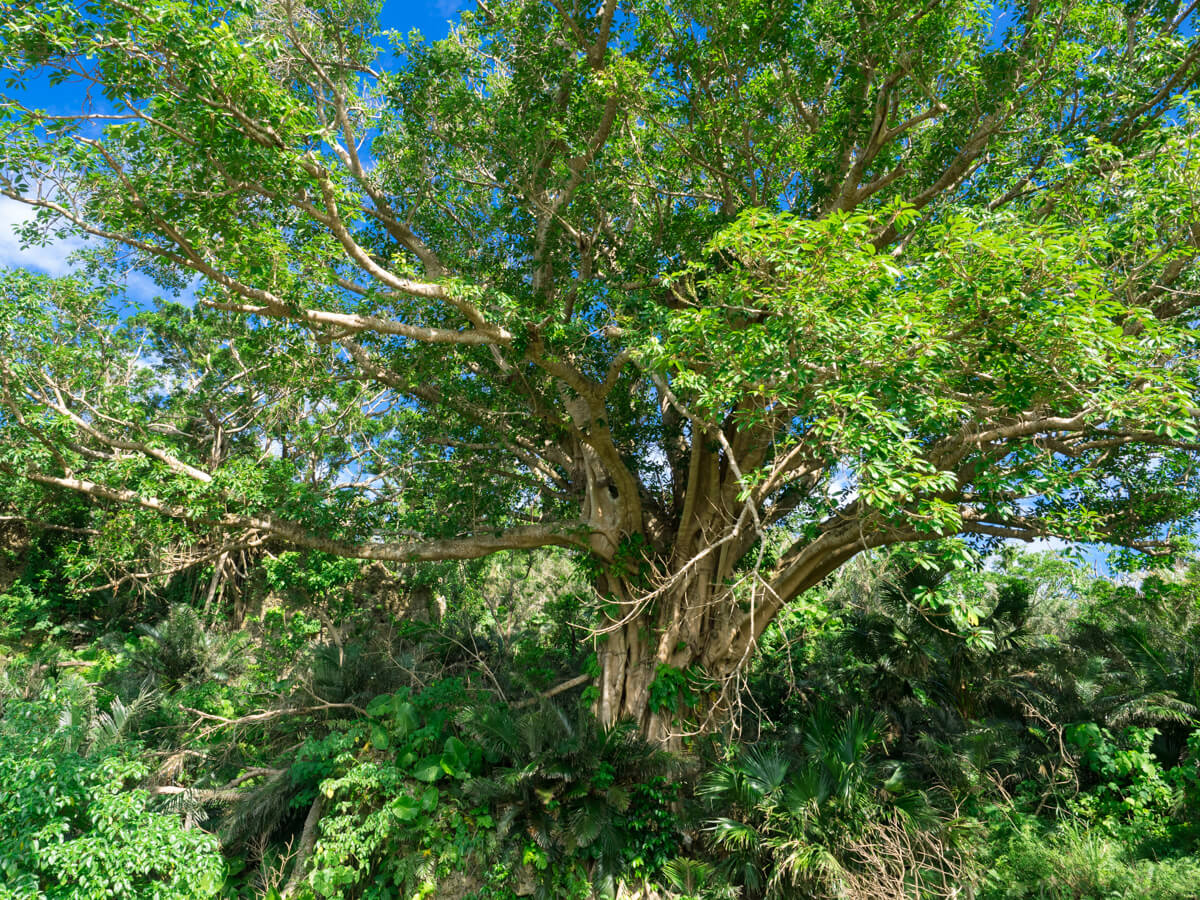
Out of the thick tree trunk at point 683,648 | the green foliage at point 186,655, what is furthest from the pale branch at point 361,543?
the green foliage at point 186,655

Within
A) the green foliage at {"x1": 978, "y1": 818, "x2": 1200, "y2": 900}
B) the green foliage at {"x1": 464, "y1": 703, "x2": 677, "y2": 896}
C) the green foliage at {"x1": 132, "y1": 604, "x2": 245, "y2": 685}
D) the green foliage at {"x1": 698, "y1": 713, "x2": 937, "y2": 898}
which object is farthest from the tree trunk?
the green foliage at {"x1": 132, "y1": 604, "x2": 245, "y2": 685}

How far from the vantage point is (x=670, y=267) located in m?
8.69

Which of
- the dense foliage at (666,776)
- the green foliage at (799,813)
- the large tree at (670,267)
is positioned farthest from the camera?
the green foliage at (799,813)

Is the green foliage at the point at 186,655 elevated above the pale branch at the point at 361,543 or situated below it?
below

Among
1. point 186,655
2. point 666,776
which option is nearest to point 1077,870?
point 666,776

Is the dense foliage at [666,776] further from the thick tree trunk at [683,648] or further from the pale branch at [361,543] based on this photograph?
the pale branch at [361,543]

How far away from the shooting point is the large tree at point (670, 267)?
4.97 meters

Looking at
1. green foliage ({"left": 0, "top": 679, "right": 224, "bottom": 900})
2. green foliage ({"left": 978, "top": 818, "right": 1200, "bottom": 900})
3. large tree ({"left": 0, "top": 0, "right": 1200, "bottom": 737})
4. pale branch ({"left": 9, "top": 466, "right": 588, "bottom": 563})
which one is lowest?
green foliage ({"left": 0, "top": 679, "right": 224, "bottom": 900})

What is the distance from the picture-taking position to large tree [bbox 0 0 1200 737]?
4.97 metres

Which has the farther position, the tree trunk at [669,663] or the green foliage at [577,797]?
the tree trunk at [669,663]

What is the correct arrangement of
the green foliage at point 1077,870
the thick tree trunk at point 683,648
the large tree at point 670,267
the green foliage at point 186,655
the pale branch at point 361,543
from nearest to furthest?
the large tree at point 670,267 < the green foliage at point 1077,870 < the pale branch at point 361,543 < the thick tree trunk at point 683,648 < the green foliage at point 186,655

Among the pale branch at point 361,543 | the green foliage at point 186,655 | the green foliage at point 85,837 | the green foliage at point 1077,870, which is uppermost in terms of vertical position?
the pale branch at point 361,543

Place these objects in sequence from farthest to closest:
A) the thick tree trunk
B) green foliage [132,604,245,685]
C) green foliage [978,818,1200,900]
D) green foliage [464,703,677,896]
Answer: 1. green foliage [132,604,245,685]
2. the thick tree trunk
3. green foliage [464,703,677,896]
4. green foliage [978,818,1200,900]

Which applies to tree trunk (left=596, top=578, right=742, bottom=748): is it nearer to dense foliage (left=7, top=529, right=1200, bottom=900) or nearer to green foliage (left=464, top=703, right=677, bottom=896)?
dense foliage (left=7, top=529, right=1200, bottom=900)
